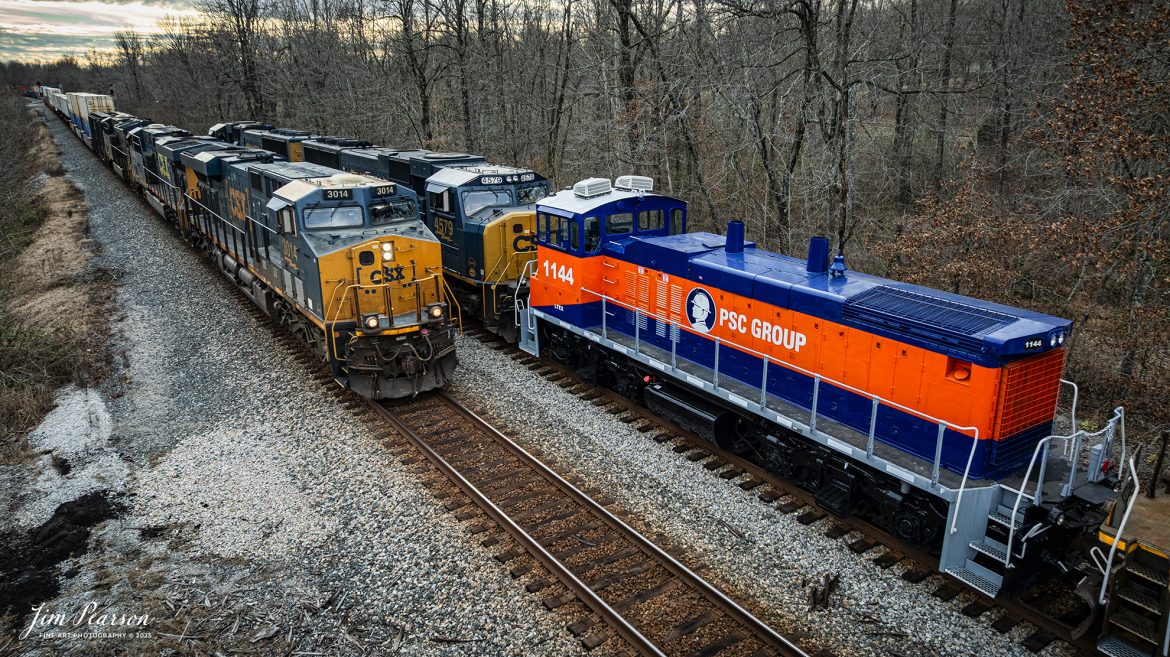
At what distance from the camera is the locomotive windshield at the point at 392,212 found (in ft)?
39.0

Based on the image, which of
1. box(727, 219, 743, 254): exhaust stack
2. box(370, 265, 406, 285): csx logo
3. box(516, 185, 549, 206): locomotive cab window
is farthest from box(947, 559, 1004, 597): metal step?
box(516, 185, 549, 206): locomotive cab window

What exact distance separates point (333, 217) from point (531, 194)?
5280 mm

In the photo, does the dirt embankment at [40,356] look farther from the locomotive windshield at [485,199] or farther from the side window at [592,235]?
the locomotive windshield at [485,199]

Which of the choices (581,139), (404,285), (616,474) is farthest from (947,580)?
(581,139)

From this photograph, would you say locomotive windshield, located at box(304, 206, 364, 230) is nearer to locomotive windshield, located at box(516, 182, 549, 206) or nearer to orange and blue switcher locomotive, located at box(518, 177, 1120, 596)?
orange and blue switcher locomotive, located at box(518, 177, 1120, 596)

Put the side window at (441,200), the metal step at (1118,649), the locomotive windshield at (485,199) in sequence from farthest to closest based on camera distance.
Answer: the side window at (441,200)
the locomotive windshield at (485,199)
the metal step at (1118,649)

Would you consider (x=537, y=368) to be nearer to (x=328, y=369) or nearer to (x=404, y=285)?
(x=404, y=285)

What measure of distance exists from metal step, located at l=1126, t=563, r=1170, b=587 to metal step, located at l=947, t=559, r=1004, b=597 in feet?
3.55

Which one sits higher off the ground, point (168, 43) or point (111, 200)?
point (168, 43)

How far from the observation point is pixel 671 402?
10.4 meters

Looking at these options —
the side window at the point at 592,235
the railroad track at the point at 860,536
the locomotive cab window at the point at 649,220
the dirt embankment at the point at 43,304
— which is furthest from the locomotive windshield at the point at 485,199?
the dirt embankment at the point at 43,304

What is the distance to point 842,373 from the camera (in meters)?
8.41

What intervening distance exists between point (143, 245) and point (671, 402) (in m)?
20.7

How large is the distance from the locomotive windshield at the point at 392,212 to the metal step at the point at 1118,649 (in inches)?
430
